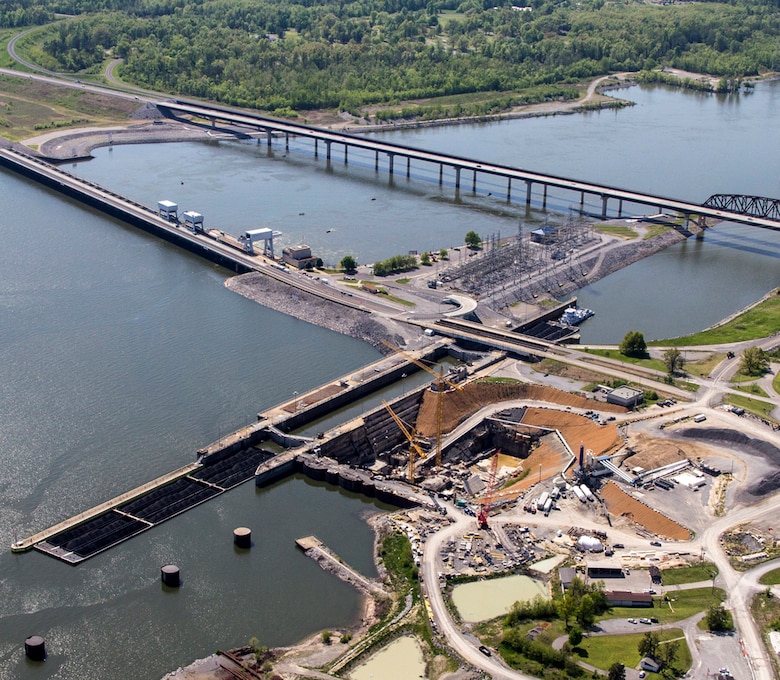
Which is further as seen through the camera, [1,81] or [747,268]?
[1,81]

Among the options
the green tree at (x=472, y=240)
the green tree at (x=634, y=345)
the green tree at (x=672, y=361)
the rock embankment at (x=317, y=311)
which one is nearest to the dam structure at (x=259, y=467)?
the rock embankment at (x=317, y=311)

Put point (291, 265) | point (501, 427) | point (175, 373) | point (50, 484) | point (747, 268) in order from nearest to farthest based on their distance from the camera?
point (50, 484), point (501, 427), point (175, 373), point (291, 265), point (747, 268)

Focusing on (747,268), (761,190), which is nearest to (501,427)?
(747,268)

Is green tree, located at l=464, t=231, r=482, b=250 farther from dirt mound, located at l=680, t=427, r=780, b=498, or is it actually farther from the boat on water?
dirt mound, located at l=680, t=427, r=780, b=498

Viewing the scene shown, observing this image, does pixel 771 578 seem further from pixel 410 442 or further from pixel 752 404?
pixel 410 442

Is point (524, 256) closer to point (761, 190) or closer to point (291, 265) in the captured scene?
point (291, 265)

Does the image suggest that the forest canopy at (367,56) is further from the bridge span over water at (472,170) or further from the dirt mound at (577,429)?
the dirt mound at (577,429)

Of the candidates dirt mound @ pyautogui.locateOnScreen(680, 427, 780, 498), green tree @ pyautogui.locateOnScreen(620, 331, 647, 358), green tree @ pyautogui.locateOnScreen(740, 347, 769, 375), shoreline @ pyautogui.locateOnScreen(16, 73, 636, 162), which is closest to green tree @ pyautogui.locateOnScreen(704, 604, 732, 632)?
dirt mound @ pyautogui.locateOnScreen(680, 427, 780, 498)

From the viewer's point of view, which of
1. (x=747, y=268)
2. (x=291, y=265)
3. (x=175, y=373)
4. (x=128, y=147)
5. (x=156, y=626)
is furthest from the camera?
(x=128, y=147)
